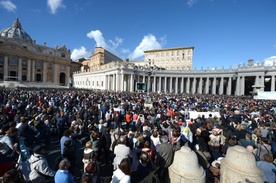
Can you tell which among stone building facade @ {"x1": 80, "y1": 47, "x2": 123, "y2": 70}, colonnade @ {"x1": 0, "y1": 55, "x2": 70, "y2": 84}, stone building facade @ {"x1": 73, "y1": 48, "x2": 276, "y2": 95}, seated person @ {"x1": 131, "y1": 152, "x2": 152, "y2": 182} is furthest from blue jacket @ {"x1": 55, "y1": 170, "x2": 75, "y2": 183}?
stone building facade @ {"x1": 80, "y1": 47, "x2": 123, "y2": 70}

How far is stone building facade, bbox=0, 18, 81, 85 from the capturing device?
52362 millimetres

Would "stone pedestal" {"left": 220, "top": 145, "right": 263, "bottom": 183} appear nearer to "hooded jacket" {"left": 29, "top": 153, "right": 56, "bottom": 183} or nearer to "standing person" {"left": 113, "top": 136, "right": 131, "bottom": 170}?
"standing person" {"left": 113, "top": 136, "right": 131, "bottom": 170}

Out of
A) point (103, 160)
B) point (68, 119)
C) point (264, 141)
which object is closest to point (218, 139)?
point (264, 141)

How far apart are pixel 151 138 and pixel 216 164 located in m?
2.09

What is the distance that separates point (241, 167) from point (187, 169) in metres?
0.98

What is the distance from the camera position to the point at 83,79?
6369 cm

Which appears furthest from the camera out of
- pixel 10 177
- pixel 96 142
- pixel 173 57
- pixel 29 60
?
pixel 173 57

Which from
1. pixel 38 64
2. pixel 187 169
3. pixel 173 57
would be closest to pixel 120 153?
pixel 187 169

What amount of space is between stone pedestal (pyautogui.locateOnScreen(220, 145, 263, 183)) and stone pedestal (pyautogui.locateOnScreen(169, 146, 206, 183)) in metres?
0.53

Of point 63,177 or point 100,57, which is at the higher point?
point 100,57

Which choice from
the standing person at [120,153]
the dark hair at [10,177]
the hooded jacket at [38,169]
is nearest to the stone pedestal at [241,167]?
the standing person at [120,153]

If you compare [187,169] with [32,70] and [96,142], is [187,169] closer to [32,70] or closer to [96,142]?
[96,142]

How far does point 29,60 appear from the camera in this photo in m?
57.6

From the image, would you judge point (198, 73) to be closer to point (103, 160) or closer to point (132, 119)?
point (132, 119)
